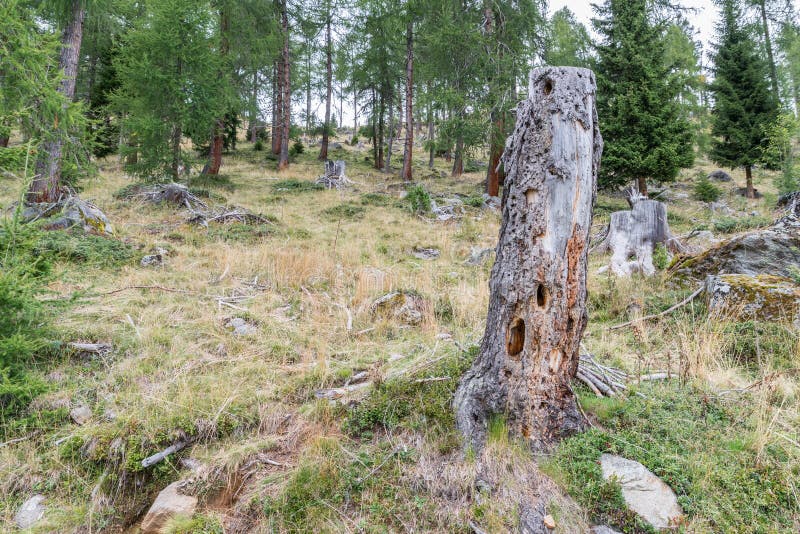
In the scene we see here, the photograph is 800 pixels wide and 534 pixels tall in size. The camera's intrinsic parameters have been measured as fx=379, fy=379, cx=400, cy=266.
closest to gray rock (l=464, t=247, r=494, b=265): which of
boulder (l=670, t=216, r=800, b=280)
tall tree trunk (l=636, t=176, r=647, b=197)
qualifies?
boulder (l=670, t=216, r=800, b=280)

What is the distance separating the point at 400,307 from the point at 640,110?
1368 cm

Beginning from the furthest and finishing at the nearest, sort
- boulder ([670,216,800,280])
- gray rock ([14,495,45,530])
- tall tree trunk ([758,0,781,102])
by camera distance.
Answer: tall tree trunk ([758,0,781,102])
boulder ([670,216,800,280])
gray rock ([14,495,45,530])

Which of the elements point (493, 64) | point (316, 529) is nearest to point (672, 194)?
point (493, 64)

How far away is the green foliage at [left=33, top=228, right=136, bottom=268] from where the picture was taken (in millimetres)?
6312

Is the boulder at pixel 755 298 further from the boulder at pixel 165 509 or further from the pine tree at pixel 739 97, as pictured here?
the pine tree at pixel 739 97

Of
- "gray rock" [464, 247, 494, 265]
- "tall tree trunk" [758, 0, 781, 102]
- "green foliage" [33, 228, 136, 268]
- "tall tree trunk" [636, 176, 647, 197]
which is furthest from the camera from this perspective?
"tall tree trunk" [758, 0, 781, 102]

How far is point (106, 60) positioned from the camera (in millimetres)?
17312

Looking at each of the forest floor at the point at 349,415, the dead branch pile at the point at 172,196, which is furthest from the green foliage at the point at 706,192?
the dead branch pile at the point at 172,196

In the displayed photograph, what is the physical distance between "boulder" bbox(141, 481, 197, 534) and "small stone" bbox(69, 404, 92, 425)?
1079 millimetres

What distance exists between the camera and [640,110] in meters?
13.8

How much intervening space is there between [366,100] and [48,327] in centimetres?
2192

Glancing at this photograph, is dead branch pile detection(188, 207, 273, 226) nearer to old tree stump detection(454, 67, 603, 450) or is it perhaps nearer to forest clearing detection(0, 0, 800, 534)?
forest clearing detection(0, 0, 800, 534)

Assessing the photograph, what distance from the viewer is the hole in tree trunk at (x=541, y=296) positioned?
2.48 m

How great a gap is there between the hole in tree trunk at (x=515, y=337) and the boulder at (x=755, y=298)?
3.03 m
